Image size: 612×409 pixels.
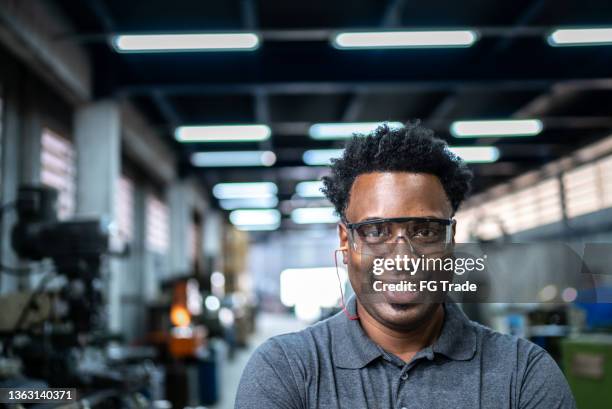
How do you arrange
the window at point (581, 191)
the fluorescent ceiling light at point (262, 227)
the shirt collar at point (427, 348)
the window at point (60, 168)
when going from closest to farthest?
the shirt collar at point (427, 348) < the window at point (581, 191) < the window at point (60, 168) < the fluorescent ceiling light at point (262, 227)

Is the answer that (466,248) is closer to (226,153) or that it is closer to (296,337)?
(296,337)

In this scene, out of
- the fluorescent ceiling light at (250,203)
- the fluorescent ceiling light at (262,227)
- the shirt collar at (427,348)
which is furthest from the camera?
the fluorescent ceiling light at (262,227)

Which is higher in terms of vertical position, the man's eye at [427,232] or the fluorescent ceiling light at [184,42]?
the fluorescent ceiling light at [184,42]

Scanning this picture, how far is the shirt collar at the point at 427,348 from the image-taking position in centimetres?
113

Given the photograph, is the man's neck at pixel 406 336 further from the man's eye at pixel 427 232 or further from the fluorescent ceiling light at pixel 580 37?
the fluorescent ceiling light at pixel 580 37

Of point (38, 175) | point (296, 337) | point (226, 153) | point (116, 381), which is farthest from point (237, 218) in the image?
point (296, 337)

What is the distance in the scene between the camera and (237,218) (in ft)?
50.1

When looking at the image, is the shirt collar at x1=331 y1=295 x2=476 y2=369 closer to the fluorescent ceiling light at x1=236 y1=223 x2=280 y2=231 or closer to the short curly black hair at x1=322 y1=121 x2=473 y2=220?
the short curly black hair at x1=322 y1=121 x2=473 y2=220

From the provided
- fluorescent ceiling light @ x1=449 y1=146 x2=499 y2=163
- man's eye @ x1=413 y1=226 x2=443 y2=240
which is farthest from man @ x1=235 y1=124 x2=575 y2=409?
fluorescent ceiling light @ x1=449 y1=146 x2=499 y2=163

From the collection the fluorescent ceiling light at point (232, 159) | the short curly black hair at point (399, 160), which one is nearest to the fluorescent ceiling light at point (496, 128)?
the fluorescent ceiling light at point (232, 159)

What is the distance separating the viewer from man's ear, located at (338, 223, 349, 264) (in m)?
1.13

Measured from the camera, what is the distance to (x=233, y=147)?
28.2 feet

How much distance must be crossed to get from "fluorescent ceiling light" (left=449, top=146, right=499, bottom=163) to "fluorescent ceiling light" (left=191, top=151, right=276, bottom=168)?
2.57 m

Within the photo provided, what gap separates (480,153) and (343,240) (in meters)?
7.82
